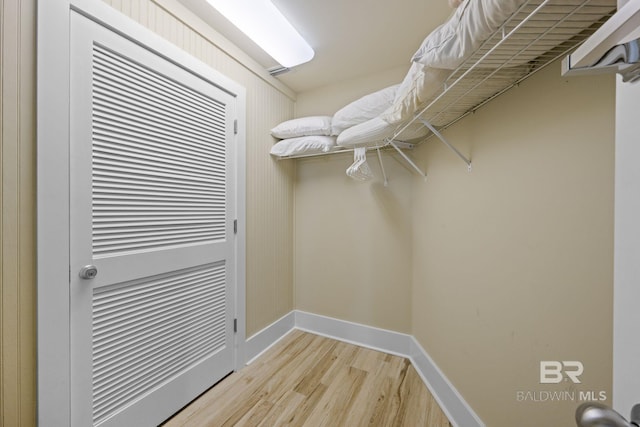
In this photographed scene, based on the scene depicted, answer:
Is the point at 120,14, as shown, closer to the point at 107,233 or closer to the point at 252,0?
the point at 252,0

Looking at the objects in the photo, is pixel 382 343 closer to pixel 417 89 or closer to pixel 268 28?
pixel 417 89

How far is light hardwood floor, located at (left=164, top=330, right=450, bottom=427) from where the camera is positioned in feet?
4.52

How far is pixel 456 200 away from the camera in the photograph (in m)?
1.39

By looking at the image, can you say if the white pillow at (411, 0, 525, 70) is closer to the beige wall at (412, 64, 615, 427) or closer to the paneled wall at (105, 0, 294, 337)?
the beige wall at (412, 64, 615, 427)

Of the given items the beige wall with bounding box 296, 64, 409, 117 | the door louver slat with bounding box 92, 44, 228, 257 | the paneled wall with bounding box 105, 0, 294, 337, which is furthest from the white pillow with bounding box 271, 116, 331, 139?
the door louver slat with bounding box 92, 44, 228, 257

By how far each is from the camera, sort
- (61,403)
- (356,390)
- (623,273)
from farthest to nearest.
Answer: (356,390)
(61,403)
(623,273)

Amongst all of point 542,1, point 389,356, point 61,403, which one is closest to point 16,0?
point 61,403

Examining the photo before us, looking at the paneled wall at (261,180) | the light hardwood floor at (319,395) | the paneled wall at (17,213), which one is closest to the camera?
the paneled wall at (17,213)

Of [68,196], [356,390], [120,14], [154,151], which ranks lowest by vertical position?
[356,390]

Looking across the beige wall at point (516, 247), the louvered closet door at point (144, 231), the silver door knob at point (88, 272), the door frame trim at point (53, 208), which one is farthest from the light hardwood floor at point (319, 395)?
the silver door knob at point (88, 272)

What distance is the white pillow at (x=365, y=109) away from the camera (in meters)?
1.67

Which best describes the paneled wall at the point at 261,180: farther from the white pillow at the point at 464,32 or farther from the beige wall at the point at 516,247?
the white pillow at the point at 464,32

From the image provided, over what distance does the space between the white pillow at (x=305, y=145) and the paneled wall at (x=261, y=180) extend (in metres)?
0.12

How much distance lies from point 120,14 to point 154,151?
2.12ft
